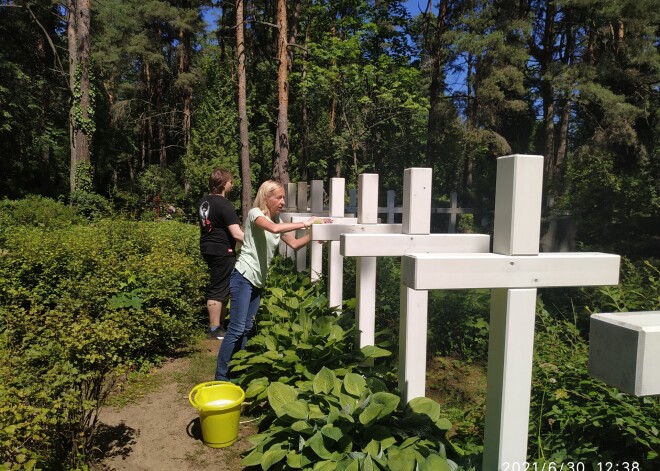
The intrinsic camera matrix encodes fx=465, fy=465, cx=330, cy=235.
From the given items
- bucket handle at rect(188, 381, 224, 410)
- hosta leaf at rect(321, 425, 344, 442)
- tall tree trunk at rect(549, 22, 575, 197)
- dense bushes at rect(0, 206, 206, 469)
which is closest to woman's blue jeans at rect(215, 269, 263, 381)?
bucket handle at rect(188, 381, 224, 410)

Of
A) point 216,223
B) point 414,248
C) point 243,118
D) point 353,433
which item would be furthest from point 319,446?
point 243,118

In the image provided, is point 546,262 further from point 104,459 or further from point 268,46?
point 268,46

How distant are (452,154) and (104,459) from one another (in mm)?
26338

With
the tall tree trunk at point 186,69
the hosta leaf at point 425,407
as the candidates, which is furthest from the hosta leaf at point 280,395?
the tall tree trunk at point 186,69

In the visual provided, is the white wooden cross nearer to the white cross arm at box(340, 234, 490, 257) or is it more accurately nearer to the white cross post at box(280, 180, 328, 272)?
the white cross arm at box(340, 234, 490, 257)

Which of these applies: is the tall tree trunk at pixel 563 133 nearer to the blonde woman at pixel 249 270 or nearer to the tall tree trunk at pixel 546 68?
the tall tree trunk at pixel 546 68

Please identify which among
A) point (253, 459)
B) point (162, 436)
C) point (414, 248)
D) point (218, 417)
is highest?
point (414, 248)

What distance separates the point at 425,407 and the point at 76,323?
228 centimetres

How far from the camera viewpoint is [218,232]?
4.75 metres

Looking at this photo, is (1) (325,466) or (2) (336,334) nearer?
(1) (325,466)

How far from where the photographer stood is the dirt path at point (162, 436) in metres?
2.80

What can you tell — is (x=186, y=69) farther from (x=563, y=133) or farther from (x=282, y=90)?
(x=563, y=133)

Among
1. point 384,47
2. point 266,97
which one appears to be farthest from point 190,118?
point 384,47

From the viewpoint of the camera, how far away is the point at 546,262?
1584mm
